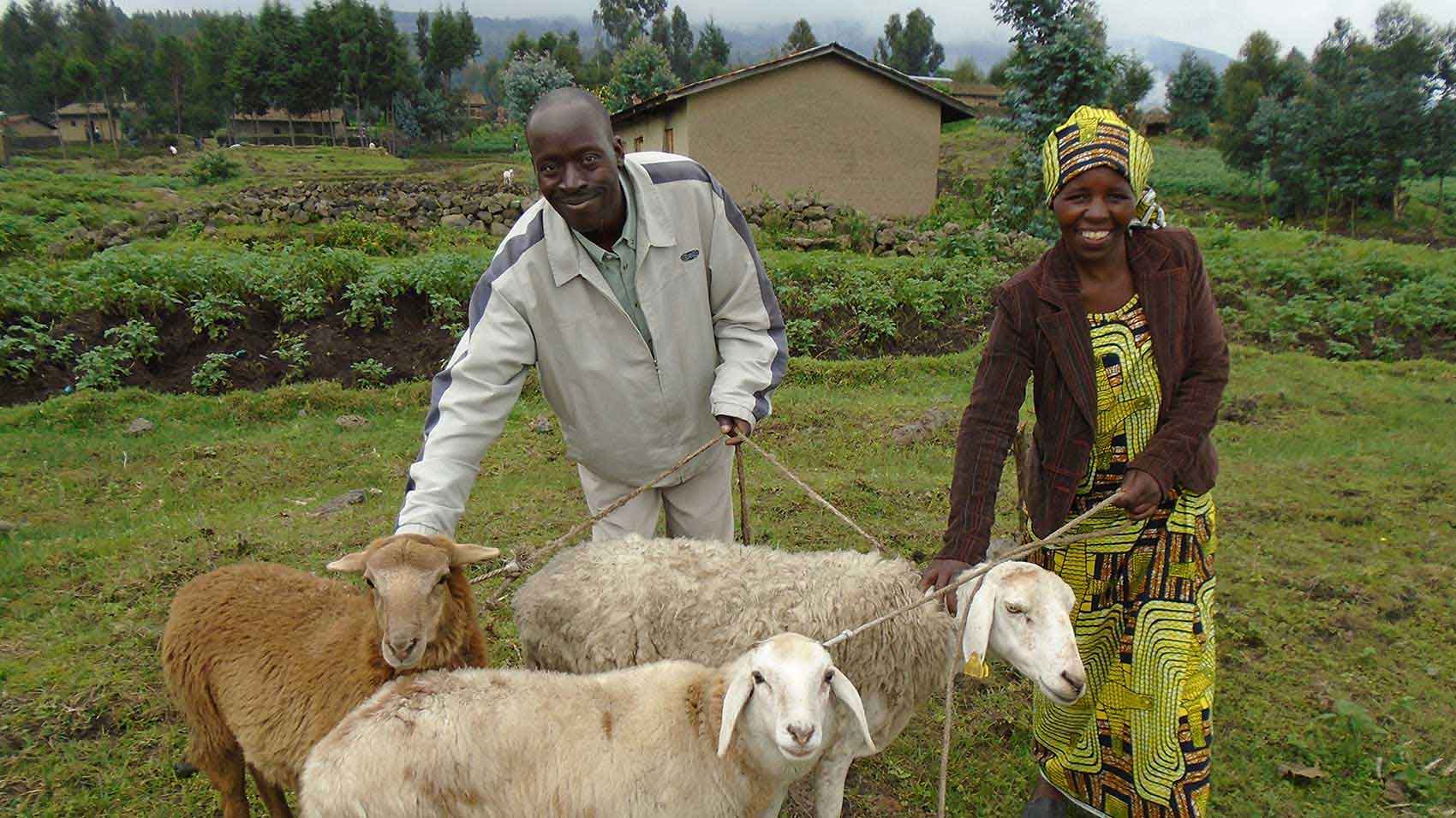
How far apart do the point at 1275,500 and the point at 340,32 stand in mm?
61961

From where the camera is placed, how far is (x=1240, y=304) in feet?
42.8

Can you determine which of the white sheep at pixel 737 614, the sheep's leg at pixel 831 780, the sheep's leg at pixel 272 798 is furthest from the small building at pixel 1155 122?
the sheep's leg at pixel 272 798

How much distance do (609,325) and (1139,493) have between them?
6.50ft

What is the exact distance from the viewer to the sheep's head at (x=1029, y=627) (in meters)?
2.73

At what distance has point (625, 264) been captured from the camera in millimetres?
3377

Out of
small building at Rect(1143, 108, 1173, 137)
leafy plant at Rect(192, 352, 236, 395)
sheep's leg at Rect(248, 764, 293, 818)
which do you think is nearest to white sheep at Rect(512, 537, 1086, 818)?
sheep's leg at Rect(248, 764, 293, 818)

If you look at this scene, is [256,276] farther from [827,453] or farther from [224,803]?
[224,803]

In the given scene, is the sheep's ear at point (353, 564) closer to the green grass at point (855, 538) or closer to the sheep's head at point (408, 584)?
the sheep's head at point (408, 584)

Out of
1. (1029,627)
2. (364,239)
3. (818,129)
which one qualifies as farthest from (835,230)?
(1029,627)

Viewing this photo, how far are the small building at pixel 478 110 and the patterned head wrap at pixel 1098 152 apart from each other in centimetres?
7019

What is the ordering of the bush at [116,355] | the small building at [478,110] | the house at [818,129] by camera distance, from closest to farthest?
the bush at [116,355] → the house at [818,129] → the small building at [478,110]

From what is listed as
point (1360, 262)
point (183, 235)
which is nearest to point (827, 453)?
point (1360, 262)

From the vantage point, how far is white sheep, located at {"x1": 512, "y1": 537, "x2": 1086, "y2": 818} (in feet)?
10.7

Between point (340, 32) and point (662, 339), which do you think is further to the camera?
point (340, 32)
